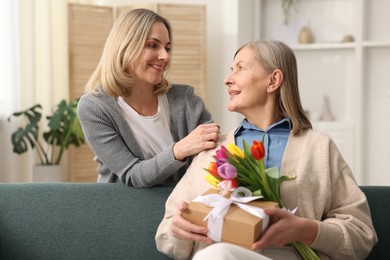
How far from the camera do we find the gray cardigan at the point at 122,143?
217 centimetres

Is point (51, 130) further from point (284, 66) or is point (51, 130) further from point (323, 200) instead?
point (323, 200)

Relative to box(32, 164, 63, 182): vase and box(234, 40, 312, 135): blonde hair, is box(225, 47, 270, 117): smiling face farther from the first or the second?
box(32, 164, 63, 182): vase

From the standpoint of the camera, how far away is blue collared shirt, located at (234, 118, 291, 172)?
2.00 metres

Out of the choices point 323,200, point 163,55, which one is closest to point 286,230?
point 323,200

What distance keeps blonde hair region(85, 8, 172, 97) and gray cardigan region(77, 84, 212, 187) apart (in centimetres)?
6

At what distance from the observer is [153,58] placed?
242 cm

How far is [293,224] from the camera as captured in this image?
171 centimetres

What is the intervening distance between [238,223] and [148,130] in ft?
2.78

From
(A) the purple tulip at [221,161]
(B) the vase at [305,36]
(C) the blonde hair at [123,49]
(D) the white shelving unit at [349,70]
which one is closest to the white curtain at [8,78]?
(D) the white shelving unit at [349,70]

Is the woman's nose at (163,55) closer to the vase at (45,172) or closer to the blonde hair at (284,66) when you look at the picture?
the blonde hair at (284,66)

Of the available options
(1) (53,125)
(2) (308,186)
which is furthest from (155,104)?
(1) (53,125)

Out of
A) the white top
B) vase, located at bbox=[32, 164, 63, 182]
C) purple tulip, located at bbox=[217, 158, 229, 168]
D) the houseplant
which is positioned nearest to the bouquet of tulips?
purple tulip, located at bbox=[217, 158, 229, 168]

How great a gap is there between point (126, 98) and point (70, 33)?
326 centimetres

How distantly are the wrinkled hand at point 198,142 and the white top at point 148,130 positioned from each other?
27 centimetres
